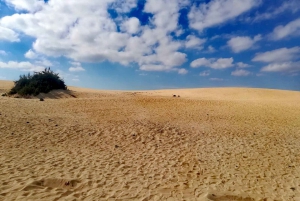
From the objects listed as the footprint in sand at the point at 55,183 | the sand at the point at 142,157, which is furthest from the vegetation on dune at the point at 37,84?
the footprint in sand at the point at 55,183

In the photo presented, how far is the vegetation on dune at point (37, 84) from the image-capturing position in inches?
920

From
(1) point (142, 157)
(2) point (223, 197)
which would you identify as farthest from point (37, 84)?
(2) point (223, 197)

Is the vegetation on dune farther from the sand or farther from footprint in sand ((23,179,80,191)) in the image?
footprint in sand ((23,179,80,191))

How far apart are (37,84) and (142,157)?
1962 centimetres

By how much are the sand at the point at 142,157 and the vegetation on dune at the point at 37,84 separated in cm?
857

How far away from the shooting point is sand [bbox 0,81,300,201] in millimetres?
6184

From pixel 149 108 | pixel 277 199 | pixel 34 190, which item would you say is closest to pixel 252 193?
pixel 277 199

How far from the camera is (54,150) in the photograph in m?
8.70

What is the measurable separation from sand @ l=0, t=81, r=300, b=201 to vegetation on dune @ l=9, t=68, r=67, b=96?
28.1ft

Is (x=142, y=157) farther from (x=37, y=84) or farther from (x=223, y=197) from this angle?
(x=37, y=84)

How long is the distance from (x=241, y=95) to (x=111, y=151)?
33.8 m

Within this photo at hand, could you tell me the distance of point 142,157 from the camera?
8.68m

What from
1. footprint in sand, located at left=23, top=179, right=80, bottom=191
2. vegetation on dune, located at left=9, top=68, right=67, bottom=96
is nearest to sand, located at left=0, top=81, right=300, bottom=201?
footprint in sand, located at left=23, top=179, right=80, bottom=191

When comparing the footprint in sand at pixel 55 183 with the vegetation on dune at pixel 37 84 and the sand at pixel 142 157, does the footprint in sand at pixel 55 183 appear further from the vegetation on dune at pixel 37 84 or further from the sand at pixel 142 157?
the vegetation on dune at pixel 37 84
